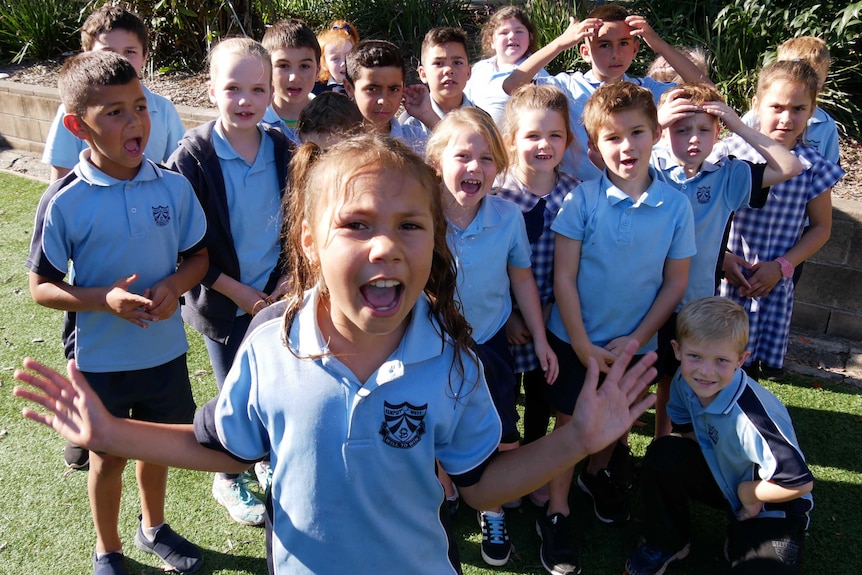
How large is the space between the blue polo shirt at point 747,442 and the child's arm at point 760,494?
2cm

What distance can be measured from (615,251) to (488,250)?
1.68 ft

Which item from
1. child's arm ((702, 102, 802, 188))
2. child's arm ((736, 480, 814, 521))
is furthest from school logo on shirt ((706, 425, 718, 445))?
child's arm ((702, 102, 802, 188))

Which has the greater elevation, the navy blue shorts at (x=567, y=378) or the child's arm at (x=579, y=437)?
the child's arm at (x=579, y=437)

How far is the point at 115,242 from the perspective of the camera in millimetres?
2572

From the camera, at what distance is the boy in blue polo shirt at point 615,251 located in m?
2.86

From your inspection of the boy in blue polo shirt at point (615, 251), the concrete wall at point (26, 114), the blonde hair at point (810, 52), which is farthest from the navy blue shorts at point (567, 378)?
the concrete wall at point (26, 114)

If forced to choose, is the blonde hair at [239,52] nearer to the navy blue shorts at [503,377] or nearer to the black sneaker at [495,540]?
the navy blue shorts at [503,377]

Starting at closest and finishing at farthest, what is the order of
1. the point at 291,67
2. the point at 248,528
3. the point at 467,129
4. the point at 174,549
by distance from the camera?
the point at 467,129 → the point at 174,549 → the point at 248,528 → the point at 291,67

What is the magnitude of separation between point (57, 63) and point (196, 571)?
28.4 feet

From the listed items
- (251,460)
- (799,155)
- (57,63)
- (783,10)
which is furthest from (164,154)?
(57,63)

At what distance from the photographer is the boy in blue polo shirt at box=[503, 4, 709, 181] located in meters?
3.80

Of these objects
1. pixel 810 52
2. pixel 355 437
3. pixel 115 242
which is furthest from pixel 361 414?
pixel 810 52

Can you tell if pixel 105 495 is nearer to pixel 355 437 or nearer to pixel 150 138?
pixel 355 437

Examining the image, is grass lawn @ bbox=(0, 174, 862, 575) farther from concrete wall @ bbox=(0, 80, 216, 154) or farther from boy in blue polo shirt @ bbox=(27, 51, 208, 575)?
concrete wall @ bbox=(0, 80, 216, 154)
